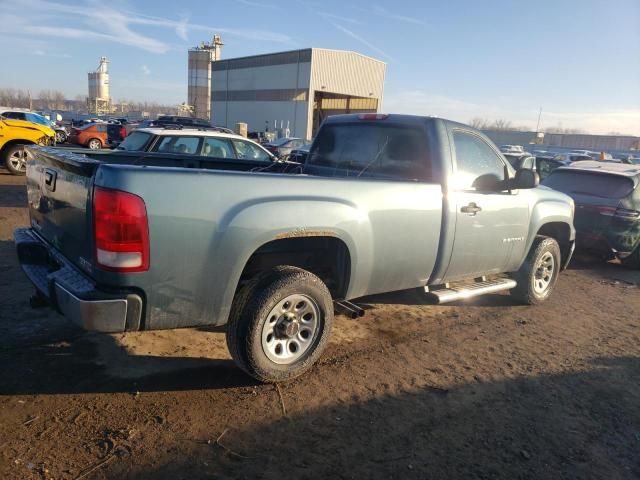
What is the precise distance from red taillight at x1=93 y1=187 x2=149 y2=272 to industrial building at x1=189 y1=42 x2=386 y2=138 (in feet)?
149

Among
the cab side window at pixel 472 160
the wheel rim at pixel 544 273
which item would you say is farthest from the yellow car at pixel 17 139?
the wheel rim at pixel 544 273

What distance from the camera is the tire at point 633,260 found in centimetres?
833

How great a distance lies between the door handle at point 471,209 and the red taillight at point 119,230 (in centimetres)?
287

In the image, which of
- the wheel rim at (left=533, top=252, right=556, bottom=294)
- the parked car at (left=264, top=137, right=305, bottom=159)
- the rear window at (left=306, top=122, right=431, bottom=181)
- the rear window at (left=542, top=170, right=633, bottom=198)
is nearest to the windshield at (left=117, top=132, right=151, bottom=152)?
the rear window at (left=306, top=122, right=431, bottom=181)

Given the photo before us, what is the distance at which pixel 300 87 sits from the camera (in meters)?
47.3

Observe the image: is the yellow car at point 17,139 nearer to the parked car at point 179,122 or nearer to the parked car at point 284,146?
the parked car at point 179,122

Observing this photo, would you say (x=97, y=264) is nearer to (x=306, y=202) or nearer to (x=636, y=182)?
(x=306, y=202)

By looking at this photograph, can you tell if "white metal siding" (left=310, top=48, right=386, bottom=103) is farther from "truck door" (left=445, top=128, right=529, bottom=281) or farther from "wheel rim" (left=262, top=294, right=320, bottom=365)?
"wheel rim" (left=262, top=294, right=320, bottom=365)

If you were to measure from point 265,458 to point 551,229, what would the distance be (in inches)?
196

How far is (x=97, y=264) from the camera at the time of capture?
2836 mm

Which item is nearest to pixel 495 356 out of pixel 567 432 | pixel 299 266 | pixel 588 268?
pixel 567 432

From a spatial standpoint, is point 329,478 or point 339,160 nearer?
point 329,478

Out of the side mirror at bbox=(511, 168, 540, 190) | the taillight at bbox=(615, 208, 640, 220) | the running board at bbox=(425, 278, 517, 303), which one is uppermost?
the side mirror at bbox=(511, 168, 540, 190)

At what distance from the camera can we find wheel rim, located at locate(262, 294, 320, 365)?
3502 millimetres
